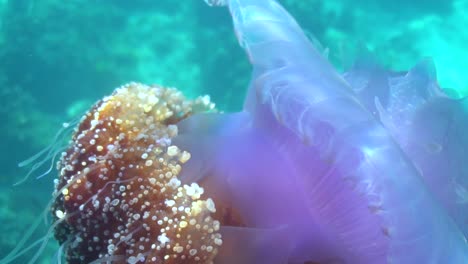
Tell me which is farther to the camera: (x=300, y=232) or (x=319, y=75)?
(x=300, y=232)

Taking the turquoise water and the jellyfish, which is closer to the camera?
the jellyfish

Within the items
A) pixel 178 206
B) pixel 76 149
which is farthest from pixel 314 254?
pixel 76 149

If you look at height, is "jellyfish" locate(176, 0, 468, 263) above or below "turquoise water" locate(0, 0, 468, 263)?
below

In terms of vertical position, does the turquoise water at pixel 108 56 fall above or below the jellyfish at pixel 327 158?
above

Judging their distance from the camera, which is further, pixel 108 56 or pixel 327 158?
pixel 108 56

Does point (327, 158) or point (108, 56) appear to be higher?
point (108, 56)

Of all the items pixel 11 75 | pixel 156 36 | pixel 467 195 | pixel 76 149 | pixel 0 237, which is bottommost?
pixel 467 195

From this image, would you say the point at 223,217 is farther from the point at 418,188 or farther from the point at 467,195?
the point at 467,195

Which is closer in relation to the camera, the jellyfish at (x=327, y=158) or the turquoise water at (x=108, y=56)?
the jellyfish at (x=327, y=158)
